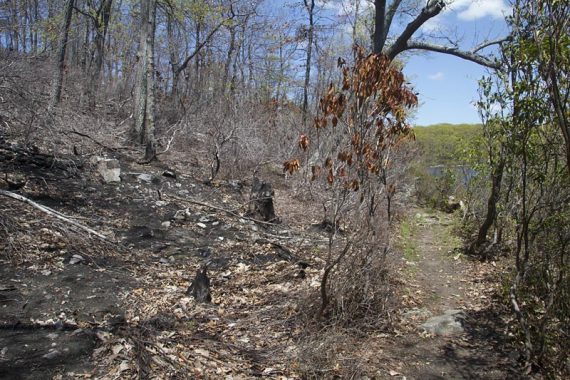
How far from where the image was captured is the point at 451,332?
4.43 m

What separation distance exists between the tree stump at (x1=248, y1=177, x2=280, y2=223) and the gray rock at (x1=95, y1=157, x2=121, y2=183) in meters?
2.40

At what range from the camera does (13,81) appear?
17.3 feet

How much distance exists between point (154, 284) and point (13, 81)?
2903 mm

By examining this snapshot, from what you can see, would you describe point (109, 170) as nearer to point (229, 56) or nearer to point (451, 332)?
point (451, 332)

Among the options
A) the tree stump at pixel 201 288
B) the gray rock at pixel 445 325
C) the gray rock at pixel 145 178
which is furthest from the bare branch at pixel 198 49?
the gray rock at pixel 445 325

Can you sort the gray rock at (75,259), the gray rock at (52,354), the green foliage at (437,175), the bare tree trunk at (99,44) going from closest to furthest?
1. the gray rock at (52,354)
2. the gray rock at (75,259)
3. the green foliage at (437,175)
4. the bare tree trunk at (99,44)

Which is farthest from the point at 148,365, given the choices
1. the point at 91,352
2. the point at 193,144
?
the point at 193,144

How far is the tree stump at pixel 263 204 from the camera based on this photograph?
7.87 m

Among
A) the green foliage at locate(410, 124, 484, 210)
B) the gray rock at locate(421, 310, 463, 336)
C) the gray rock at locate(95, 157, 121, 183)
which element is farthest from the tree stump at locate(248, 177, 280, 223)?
the green foliage at locate(410, 124, 484, 210)

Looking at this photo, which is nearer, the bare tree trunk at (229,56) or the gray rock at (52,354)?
the gray rock at (52,354)

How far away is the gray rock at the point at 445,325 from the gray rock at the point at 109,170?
569 cm

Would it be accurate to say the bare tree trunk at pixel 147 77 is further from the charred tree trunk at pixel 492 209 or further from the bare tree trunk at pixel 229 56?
the charred tree trunk at pixel 492 209

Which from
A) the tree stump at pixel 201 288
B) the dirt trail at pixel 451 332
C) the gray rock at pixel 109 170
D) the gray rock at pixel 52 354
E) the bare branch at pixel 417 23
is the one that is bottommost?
the dirt trail at pixel 451 332

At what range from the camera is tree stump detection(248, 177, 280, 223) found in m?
7.87
